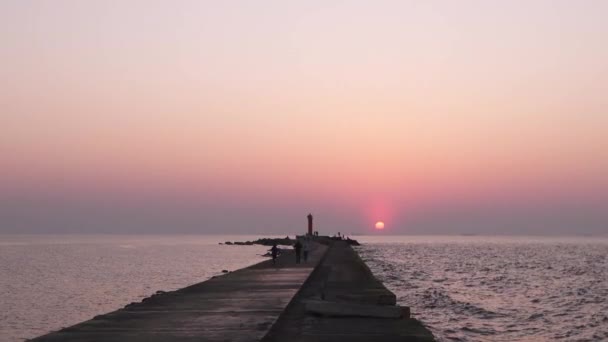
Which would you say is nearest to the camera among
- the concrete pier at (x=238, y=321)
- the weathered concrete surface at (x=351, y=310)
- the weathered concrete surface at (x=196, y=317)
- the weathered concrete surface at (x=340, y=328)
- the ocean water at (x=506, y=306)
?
the weathered concrete surface at (x=196, y=317)

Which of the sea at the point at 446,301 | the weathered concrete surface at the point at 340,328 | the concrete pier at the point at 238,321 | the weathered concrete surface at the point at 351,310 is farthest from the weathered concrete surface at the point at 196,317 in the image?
the sea at the point at 446,301

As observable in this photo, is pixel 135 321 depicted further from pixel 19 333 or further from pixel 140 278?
pixel 140 278

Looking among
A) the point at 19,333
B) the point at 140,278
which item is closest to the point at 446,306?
the point at 19,333

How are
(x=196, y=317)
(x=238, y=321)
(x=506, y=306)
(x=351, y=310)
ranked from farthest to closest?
(x=506, y=306) < (x=351, y=310) < (x=196, y=317) < (x=238, y=321)

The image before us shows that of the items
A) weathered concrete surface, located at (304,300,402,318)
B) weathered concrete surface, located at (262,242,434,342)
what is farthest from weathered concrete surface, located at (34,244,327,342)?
weathered concrete surface, located at (304,300,402,318)

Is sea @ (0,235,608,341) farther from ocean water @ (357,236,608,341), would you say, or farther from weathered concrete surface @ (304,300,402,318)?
weathered concrete surface @ (304,300,402,318)

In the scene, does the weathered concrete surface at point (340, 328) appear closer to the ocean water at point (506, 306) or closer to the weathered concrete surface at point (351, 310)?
the weathered concrete surface at point (351, 310)

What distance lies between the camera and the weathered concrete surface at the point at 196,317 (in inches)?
569

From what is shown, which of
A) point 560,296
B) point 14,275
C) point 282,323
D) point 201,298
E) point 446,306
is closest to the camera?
point 282,323

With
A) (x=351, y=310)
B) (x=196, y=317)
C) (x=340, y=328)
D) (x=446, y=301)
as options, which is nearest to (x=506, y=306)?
(x=446, y=301)

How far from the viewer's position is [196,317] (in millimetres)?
17406

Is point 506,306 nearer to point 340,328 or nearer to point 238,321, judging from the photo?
point 340,328

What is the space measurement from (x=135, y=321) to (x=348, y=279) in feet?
66.2

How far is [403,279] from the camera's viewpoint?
48062 millimetres
